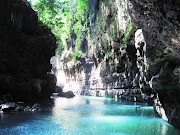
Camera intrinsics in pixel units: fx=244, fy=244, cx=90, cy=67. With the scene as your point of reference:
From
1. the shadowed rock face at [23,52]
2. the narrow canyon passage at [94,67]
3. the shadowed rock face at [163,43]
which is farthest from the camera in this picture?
the shadowed rock face at [23,52]

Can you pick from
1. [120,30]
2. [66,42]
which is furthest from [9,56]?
[66,42]

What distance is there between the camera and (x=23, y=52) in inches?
1123

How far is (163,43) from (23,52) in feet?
67.7

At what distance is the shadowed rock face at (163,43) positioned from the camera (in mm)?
9207

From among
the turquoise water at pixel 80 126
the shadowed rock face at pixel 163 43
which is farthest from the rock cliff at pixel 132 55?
the turquoise water at pixel 80 126

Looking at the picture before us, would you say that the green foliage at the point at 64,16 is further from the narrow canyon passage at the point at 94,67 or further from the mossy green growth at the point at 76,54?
the mossy green growth at the point at 76,54

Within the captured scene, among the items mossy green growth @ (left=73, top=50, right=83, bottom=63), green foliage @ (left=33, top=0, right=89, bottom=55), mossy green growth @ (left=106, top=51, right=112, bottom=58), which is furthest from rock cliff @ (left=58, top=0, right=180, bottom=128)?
green foliage @ (left=33, top=0, right=89, bottom=55)

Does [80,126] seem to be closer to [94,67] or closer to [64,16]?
[94,67]

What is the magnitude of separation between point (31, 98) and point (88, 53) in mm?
25933

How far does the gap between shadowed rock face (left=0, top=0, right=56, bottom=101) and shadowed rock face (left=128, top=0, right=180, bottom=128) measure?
15878 millimetres

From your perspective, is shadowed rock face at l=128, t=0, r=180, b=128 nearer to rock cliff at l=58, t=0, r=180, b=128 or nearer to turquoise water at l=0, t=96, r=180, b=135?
rock cliff at l=58, t=0, r=180, b=128

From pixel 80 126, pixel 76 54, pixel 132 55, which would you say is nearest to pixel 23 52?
pixel 132 55

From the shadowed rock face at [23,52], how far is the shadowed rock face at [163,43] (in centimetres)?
1588

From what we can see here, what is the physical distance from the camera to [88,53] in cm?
5194
